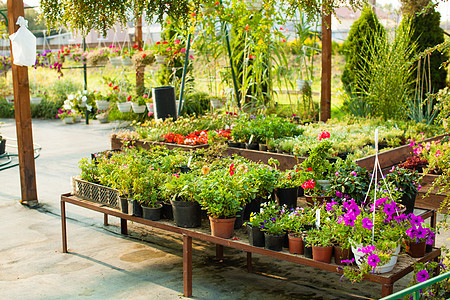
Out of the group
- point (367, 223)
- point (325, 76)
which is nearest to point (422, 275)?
point (367, 223)

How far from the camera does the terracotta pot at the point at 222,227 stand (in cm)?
314

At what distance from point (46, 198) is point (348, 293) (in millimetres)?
3641

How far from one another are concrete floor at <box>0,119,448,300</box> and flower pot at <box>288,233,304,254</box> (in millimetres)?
535

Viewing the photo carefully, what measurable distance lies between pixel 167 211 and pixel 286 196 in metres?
0.83

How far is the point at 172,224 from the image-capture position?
346 cm

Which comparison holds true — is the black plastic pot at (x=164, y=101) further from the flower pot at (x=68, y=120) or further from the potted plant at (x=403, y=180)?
the flower pot at (x=68, y=120)

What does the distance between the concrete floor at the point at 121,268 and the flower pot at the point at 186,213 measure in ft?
1.48

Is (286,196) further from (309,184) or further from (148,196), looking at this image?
(148,196)

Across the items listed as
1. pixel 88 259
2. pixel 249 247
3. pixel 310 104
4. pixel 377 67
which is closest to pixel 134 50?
pixel 310 104

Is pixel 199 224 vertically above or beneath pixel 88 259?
above

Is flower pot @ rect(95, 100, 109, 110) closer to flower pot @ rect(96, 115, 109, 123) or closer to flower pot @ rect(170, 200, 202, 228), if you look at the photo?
flower pot @ rect(96, 115, 109, 123)

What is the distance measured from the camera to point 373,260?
2559mm

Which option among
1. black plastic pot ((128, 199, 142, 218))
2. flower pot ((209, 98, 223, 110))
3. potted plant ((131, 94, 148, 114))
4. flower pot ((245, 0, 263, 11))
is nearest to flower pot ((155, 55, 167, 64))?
potted plant ((131, 94, 148, 114))

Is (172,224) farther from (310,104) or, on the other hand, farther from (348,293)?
(310,104)
